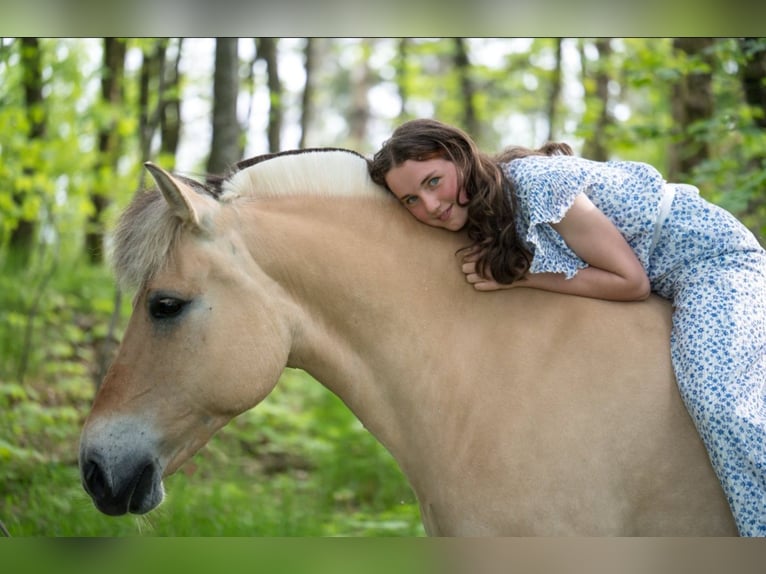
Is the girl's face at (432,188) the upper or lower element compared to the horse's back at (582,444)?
upper

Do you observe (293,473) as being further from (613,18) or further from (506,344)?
(613,18)

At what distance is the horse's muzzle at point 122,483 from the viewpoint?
280cm

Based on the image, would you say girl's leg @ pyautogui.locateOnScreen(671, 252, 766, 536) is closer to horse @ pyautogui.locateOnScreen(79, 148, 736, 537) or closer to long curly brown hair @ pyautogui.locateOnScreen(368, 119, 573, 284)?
horse @ pyautogui.locateOnScreen(79, 148, 736, 537)

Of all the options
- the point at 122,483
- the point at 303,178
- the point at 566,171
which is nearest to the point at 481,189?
the point at 566,171

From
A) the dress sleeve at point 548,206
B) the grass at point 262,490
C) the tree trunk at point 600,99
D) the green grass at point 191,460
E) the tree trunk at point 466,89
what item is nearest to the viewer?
the dress sleeve at point 548,206

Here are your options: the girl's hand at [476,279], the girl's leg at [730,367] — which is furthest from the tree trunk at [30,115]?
the girl's leg at [730,367]

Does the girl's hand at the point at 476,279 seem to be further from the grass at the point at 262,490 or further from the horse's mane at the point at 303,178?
the grass at the point at 262,490

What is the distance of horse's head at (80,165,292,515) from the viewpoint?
283 cm

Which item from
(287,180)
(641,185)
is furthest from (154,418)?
(641,185)

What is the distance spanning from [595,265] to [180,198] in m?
1.49

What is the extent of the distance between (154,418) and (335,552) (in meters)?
1.11

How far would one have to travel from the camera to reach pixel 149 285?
2.90 meters

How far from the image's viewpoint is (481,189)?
2.87 meters

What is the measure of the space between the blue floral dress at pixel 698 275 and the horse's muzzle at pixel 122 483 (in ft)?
5.11
